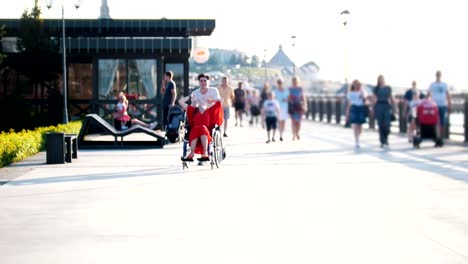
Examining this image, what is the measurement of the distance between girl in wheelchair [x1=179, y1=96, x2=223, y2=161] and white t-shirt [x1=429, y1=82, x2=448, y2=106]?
25.9 ft

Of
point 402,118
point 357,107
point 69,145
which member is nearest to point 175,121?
point 357,107

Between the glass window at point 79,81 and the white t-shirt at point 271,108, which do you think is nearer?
the white t-shirt at point 271,108

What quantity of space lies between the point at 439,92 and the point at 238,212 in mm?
13325

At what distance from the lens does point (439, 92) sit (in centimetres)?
2281

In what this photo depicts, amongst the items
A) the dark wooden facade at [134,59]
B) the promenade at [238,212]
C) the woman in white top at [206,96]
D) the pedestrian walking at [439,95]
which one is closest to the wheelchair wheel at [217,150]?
the promenade at [238,212]

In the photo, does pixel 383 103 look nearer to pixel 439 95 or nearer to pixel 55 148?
pixel 439 95

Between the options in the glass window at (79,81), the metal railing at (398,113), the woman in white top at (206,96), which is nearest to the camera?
the woman in white top at (206,96)

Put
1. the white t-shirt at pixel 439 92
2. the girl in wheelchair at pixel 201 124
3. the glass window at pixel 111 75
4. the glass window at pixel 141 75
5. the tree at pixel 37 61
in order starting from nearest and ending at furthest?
1. the girl in wheelchair at pixel 201 124
2. the white t-shirt at pixel 439 92
3. the glass window at pixel 111 75
4. the glass window at pixel 141 75
5. the tree at pixel 37 61

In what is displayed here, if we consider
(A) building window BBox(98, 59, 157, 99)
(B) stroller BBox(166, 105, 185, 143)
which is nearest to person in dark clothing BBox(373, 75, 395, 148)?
(B) stroller BBox(166, 105, 185, 143)

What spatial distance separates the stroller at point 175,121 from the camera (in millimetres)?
22448

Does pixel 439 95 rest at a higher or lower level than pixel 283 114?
higher

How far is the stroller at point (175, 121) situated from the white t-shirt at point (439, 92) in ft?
18.2

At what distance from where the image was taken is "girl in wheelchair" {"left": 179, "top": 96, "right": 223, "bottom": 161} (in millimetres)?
16109

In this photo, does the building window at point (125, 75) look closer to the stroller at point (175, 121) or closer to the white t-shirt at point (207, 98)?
the stroller at point (175, 121)
